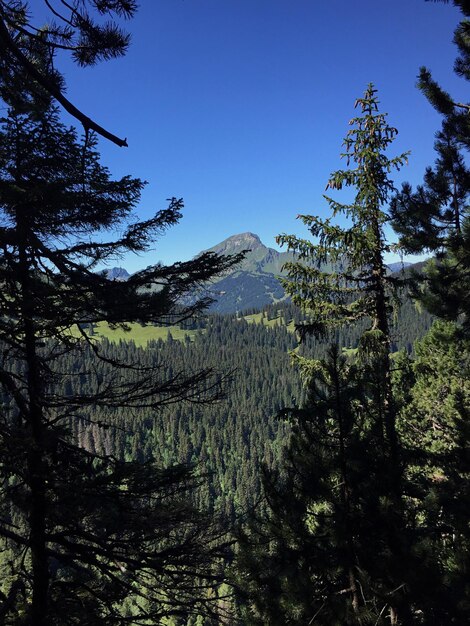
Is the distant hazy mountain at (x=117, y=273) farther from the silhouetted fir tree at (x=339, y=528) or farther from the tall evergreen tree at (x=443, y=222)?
the tall evergreen tree at (x=443, y=222)

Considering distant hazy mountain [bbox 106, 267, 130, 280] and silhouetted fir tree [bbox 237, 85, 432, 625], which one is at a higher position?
distant hazy mountain [bbox 106, 267, 130, 280]

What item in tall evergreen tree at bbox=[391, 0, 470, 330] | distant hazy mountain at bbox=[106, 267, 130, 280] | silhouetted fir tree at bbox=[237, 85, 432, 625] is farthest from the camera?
tall evergreen tree at bbox=[391, 0, 470, 330]

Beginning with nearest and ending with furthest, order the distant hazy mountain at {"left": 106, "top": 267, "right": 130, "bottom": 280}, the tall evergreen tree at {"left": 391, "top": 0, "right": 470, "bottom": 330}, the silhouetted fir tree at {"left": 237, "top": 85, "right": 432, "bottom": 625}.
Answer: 1. the distant hazy mountain at {"left": 106, "top": 267, "right": 130, "bottom": 280}
2. the silhouetted fir tree at {"left": 237, "top": 85, "right": 432, "bottom": 625}
3. the tall evergreen tree at {"left": 391, "top": 0, "right": 470, "bottom": 330}

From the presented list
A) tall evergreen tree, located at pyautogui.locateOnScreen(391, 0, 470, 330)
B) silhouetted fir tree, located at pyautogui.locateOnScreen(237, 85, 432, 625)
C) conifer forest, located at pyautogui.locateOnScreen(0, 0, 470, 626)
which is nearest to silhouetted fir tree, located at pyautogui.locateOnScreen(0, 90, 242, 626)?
conifer forest, located at pyautogui.locateOnScreen(0, 0, 470, 626)

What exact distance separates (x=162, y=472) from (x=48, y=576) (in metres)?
1.84

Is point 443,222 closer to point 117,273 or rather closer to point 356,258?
point 356,258

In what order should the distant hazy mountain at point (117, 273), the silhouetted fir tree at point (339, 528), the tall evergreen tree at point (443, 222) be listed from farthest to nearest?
the tall evergreen tree at point (443, 222) → the silhouetted fir tree at point (339, 528) → the distant hazy mountain at point (117, 273)

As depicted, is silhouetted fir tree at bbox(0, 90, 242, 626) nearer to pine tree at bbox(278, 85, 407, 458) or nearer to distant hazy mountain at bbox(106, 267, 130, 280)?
distant hazy mountain at bbox(106, 267, 130, 280)

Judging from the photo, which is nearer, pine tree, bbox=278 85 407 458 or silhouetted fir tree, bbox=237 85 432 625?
silhouetted fir tree, bbox=237 85 432 625

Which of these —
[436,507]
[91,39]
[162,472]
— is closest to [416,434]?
[436,507]

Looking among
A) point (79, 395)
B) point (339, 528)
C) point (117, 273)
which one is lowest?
point (339, 528)

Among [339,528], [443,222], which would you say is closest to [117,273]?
[339,528]

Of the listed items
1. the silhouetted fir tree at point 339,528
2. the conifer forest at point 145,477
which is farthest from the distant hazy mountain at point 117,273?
the silhouetted fir tree at point 339,528

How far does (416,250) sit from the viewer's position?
10516 mm
